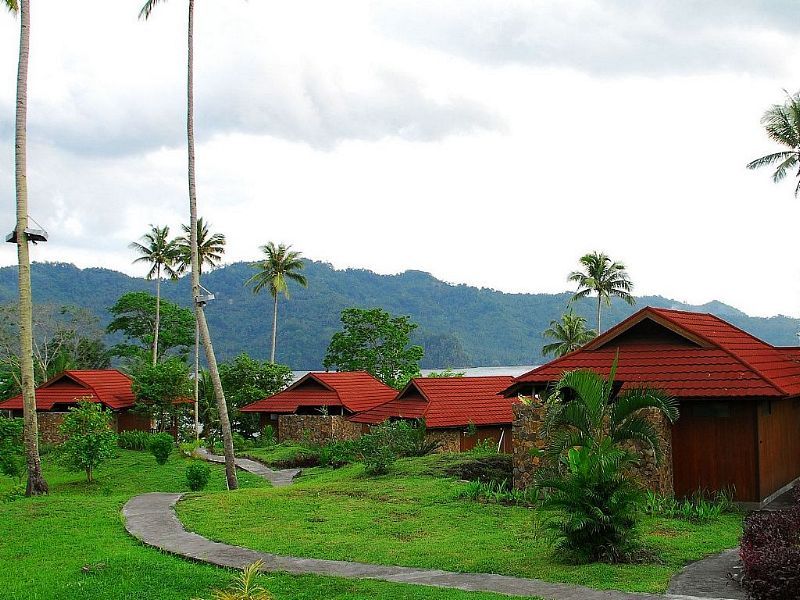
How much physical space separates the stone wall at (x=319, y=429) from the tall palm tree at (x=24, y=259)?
59.8 ft

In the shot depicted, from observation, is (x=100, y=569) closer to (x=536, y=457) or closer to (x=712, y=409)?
(x=536, y=457)

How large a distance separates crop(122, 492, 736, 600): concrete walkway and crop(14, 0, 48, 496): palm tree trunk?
686cm

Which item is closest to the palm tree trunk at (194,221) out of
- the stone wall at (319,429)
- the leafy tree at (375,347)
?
the stone wall at (319,429)

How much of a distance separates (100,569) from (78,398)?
3143 cm

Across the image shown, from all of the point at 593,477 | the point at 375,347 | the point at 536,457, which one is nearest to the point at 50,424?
the point at 375,347

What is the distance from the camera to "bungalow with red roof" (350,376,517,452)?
97.5ft

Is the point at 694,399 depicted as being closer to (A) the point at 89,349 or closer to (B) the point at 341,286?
(A) the point at 89,349

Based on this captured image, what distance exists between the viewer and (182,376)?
41.0 metres

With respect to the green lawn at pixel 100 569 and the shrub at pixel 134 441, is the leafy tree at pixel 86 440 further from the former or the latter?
the shrub at pixel 134 441

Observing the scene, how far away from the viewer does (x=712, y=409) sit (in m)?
16.2

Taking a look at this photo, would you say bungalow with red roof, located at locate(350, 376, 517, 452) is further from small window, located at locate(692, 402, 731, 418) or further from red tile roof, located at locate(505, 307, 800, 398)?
small window, located at locate(692, 402, 731, 418)

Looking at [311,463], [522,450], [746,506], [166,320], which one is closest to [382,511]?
[522,450]

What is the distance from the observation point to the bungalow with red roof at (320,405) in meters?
38.6

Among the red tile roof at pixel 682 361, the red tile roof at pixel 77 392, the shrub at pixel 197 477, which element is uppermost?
the red tile roof at pixel 682 361
